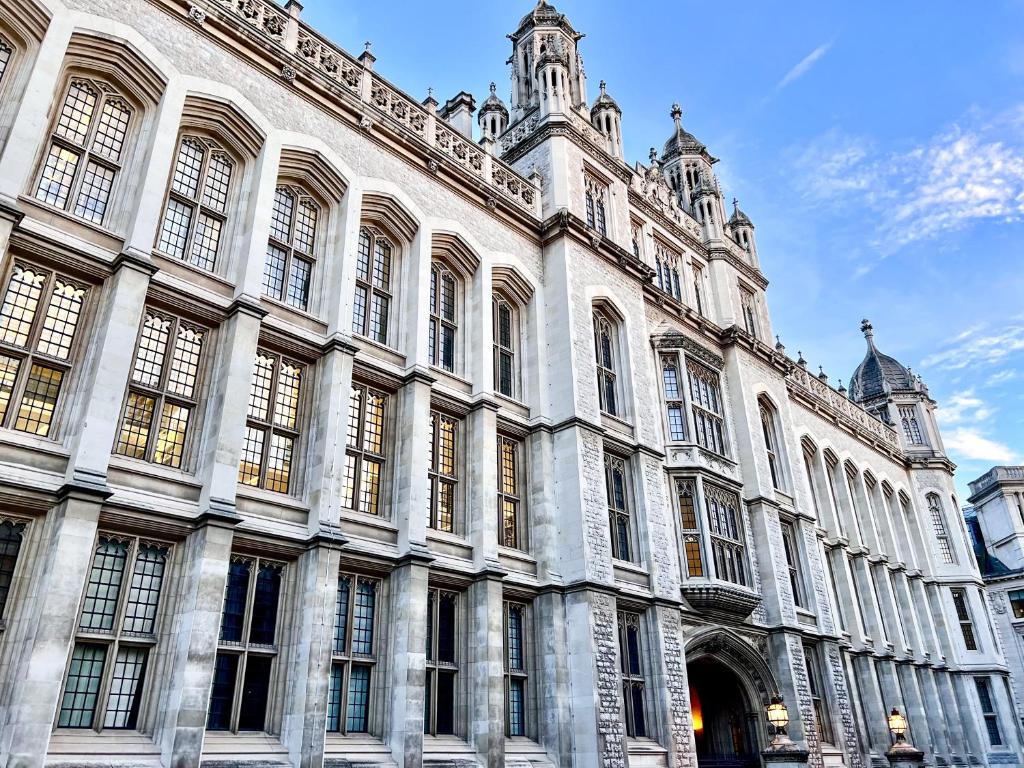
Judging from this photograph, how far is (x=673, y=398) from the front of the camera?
23.5m

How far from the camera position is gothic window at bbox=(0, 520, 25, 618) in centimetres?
1023

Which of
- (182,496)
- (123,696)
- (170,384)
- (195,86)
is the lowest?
(123,696)

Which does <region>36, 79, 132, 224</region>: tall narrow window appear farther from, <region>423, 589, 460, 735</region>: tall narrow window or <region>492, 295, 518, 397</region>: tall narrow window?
<region>492, 295, 518, 397</region>: tall narrow window

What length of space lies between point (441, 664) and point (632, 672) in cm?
542

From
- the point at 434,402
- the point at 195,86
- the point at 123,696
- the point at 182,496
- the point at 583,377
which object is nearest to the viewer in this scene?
the point at 123,696

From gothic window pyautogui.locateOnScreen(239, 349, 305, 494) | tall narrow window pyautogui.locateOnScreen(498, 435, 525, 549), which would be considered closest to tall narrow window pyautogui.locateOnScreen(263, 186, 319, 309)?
gothic window pyautogui.locateOnScreen(239, 349, 305, 494)

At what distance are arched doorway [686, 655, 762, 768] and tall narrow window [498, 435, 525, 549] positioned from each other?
6868 millimetres

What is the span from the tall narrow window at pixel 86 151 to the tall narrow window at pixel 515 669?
434 inches

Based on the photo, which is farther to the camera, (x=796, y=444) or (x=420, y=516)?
(x=796, y=444)

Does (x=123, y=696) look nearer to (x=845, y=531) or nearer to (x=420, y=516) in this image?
(x=420, y=516)

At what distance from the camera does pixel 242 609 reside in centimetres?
1255

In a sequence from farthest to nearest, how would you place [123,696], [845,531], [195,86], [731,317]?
[845,531] → [731,317] → [195,86] → [123,696]

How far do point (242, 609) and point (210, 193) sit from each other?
7.74 meters

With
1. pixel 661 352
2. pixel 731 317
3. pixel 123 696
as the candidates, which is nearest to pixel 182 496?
pixel 123 696
